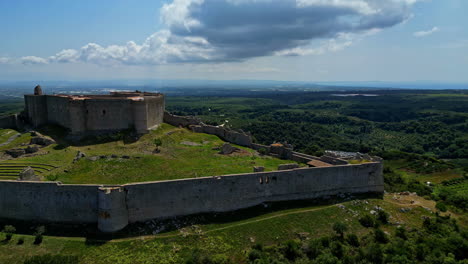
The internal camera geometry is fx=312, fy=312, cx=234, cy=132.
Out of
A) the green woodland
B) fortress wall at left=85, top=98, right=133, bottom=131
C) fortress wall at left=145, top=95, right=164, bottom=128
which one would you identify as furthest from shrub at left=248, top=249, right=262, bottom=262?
fortress wall at left=85, top=98, right=133, bottom=131

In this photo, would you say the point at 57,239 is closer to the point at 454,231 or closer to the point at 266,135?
the point at 454,231

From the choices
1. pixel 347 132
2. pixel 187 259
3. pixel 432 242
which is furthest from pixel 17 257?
pixel 347 132

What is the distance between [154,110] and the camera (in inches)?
1676

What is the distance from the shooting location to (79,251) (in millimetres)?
20984

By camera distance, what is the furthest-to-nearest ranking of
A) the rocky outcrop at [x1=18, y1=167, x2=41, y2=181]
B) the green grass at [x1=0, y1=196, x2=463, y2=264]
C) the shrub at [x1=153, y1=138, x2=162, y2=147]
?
the shrub at [x1=153, y1=138, x2=162, y2=147], the rocky outcrop at [x1=18, y1=167, x2=41, y2=181], the green grass at [x1=0, y1=196, x2=463, y2=264]

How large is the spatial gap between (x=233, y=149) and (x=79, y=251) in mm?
20037

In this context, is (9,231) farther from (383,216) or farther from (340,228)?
(383,216)

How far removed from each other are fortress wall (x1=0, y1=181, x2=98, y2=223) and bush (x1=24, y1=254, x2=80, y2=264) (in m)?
3.90

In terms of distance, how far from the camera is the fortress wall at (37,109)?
40.6m

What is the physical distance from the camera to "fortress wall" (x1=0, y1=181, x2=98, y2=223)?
23.4 meters

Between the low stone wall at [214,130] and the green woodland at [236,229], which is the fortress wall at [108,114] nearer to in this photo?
the green woodland at [236,229]

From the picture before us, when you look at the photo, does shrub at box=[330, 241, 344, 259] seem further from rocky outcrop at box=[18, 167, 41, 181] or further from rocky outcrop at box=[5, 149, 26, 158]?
rocky outcrop at box=[5, 149, 26, 158]

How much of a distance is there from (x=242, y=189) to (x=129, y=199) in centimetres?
911

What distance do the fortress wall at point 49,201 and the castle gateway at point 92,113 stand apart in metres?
14.2
